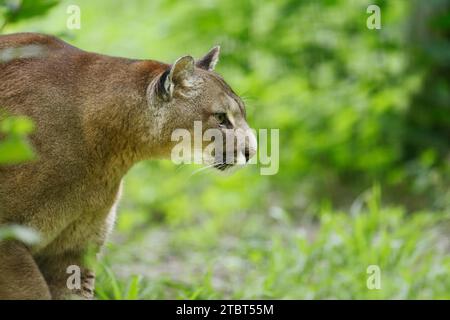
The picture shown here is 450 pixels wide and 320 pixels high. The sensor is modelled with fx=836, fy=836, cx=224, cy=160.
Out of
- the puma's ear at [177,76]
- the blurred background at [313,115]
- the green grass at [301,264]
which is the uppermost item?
the blurred background at [313,115]

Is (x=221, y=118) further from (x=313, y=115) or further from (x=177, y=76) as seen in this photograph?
(x=313, y=115)

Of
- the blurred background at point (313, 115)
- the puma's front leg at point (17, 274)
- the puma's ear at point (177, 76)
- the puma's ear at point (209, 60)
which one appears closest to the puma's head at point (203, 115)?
the puma's ear at point (177, 76)

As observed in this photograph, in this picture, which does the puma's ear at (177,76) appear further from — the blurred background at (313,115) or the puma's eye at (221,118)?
the blurred background at (313,115)

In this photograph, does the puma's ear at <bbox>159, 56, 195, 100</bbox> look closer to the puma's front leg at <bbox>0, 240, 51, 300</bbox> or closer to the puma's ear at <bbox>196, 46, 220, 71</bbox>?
the puma's ear at <bbox>196, 46, 220, 71</bbox>

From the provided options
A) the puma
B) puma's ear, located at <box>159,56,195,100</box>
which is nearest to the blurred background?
the puma

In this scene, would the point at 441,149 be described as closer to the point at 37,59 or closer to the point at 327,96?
the point at 327,96

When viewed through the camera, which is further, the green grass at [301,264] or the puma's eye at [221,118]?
the green grass at [301,264]

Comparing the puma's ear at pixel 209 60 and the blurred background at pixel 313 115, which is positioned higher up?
the blurred background at pixel 313 115

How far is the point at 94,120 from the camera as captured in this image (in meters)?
4.73

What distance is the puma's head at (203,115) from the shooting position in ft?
15.8

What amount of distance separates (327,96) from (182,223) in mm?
2488

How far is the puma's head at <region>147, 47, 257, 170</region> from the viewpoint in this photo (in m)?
4.82
